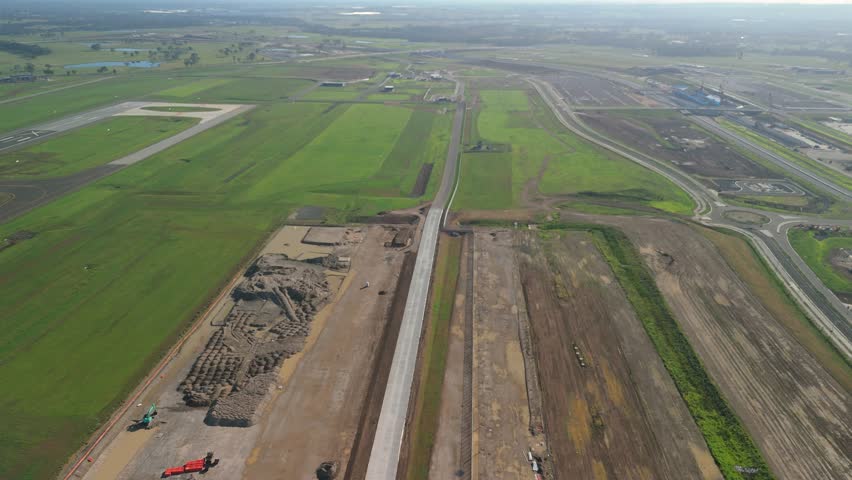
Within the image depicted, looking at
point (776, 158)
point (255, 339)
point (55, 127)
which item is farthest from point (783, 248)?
point (55, 127)

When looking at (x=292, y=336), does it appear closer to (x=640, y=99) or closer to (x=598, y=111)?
(x=598, y=111)

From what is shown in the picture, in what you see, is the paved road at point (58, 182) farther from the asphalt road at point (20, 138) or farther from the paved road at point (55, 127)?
the asphalt road at point (20, 138)

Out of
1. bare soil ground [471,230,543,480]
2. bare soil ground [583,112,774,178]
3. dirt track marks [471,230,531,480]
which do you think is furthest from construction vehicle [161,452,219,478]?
bare soil ground [583,112,774,178]

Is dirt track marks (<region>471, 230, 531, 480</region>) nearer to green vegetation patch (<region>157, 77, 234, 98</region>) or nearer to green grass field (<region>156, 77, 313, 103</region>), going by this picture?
green grass field (<region>156, 77, 313, 103</region>)

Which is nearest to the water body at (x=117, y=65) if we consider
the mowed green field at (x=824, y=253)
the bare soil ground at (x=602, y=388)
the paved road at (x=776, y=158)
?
the bare soil ground at (x=602, y=388)

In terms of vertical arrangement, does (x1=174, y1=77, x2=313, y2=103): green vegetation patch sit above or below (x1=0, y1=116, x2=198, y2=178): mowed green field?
above

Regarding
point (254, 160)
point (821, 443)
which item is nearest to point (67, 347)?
point (254, 160)
